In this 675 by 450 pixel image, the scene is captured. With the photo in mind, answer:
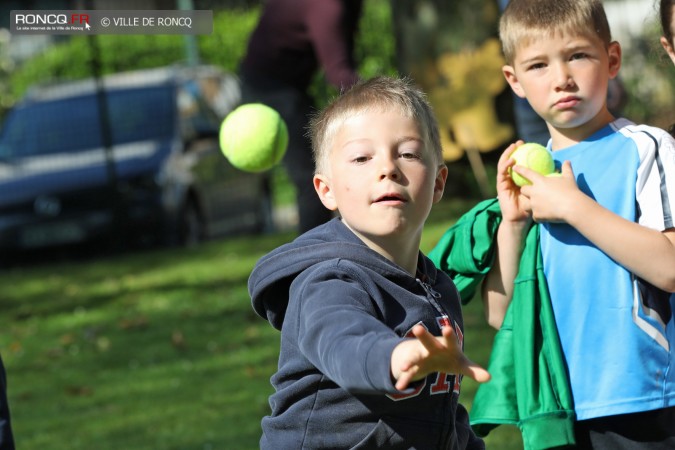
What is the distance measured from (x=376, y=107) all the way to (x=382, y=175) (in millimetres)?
205

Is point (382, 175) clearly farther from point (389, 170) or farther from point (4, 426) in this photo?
point (4, 426)

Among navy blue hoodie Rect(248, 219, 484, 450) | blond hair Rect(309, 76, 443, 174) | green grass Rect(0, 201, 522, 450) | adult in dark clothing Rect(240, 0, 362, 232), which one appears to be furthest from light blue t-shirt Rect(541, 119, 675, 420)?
adult in dark clothing Rect(240, 0, 362, 232)

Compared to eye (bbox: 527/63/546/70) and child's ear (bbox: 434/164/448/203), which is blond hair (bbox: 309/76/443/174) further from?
eye (bbox: 527/63/546/70)

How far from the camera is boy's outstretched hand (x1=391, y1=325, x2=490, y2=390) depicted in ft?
6.86

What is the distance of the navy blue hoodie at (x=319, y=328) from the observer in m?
2.57

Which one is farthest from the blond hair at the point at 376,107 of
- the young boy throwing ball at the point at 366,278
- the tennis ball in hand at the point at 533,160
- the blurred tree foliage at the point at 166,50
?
the blurred tree foliage at the point at 166,50

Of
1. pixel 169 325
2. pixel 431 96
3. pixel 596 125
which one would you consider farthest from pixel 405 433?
pixel 431 96

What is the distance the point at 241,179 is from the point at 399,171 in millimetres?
10376

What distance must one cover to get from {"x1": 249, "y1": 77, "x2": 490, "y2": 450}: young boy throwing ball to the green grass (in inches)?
92.7

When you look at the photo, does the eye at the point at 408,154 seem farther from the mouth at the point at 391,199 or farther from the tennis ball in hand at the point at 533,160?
the tennis ball in hand at the point at 533,160

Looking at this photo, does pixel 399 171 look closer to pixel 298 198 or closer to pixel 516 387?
pixel 516 387

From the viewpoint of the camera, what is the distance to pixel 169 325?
27.5 ft

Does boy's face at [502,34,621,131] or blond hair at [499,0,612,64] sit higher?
blond hair at [499,0,612,64]

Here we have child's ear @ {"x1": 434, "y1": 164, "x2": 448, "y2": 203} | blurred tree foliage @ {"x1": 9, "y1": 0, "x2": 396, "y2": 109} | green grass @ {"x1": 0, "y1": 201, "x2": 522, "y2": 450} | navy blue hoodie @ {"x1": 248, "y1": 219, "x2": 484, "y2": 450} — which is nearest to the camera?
navy blue hoodie @ {"x1": 248, "y1": 219, "x2": 484, "y2": 450}
